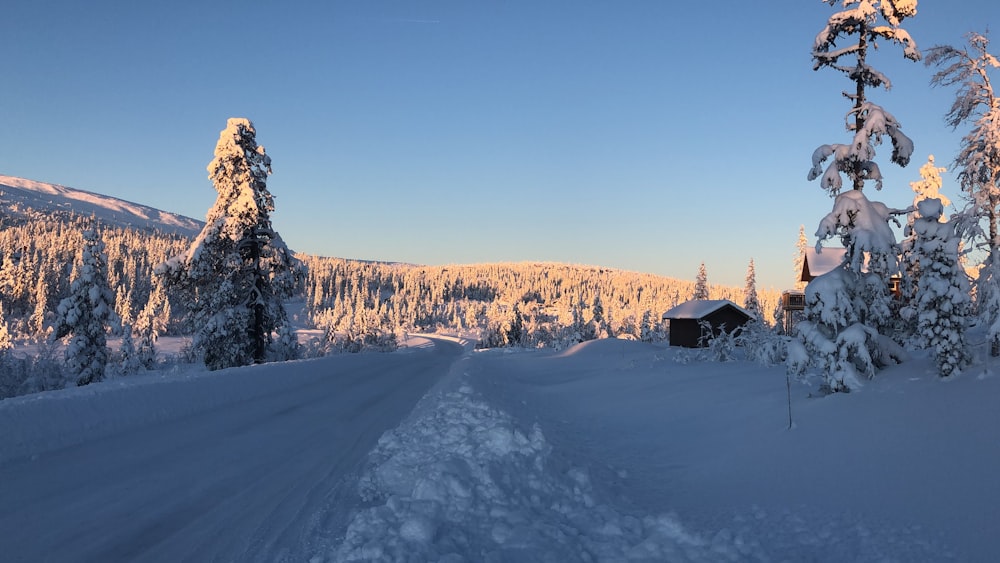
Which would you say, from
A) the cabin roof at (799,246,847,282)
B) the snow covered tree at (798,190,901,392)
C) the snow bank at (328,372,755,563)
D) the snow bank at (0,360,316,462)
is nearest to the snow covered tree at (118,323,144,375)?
the snow bank at (0,360,316,462)

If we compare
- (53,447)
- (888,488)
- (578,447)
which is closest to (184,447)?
(53,447)

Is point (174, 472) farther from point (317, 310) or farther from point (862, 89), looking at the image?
point (317, 310)

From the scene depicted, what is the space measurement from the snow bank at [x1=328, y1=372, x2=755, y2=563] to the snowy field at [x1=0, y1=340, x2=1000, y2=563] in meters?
0.03

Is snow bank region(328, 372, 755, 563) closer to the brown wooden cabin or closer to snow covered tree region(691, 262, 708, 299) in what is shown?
the brown wooden cabin

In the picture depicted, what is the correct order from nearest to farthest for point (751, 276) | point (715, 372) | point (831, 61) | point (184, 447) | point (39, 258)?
point (184, 447), point (831, 61), point (715, 372), point (751, 276), point (39, 258)

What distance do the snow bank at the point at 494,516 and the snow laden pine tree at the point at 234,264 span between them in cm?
1586

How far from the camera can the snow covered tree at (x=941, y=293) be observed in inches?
367

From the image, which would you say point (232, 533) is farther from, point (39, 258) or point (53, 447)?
point (39, 258)

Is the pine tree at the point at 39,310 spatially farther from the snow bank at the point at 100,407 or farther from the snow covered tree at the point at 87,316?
the snow bank at the point at 100,407

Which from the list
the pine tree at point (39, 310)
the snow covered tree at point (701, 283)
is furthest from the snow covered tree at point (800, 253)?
the pine tree at point (39, 310)

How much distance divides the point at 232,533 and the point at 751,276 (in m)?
67.7

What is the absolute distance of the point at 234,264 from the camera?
21.2 meters

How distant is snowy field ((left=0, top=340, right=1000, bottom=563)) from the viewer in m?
4.89

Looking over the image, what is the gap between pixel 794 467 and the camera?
293 inches
